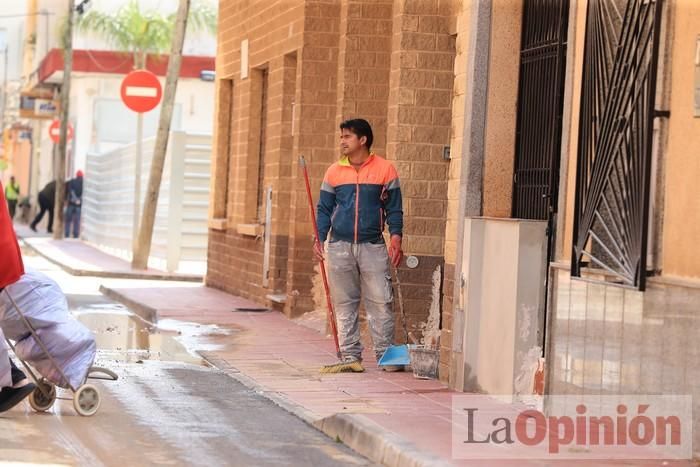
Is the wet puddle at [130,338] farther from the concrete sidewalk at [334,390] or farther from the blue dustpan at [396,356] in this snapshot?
the blue dustpan at [396,356]

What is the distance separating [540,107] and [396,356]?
8.00ft

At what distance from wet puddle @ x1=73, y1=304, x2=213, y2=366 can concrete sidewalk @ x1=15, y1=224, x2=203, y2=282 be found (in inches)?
247

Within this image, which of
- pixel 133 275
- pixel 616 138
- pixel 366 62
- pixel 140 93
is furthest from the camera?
pixel 140 93

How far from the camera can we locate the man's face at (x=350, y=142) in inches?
496

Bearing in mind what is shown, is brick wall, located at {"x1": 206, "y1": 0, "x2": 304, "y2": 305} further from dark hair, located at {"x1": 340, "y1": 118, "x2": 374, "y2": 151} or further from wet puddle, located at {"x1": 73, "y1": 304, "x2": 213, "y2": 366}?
dark hair, located at {"x1": 340, "y1": 118, "x2": 374, "y2": 151}

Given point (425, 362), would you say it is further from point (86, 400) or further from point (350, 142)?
point (86, 400)

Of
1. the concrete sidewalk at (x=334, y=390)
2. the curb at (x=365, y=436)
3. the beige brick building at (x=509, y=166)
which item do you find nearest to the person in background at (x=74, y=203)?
the beige brick building at (x=509, y=166)

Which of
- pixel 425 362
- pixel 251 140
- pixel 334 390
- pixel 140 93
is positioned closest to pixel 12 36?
pixel 140 93

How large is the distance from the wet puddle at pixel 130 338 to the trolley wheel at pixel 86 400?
3619 mm

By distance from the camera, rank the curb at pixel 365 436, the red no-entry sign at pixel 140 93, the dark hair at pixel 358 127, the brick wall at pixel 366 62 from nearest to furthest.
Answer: the curb at pixel 365 436 → the dark hair at pixel 358 127 → the brick wall at pixel 366 62 → the red no-entry sign at pixel 140 93

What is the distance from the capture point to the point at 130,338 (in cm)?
1580

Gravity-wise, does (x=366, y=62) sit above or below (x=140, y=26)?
below

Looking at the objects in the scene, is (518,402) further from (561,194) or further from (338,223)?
(338,223)

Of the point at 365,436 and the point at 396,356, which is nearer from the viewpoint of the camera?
the point at 365,436
